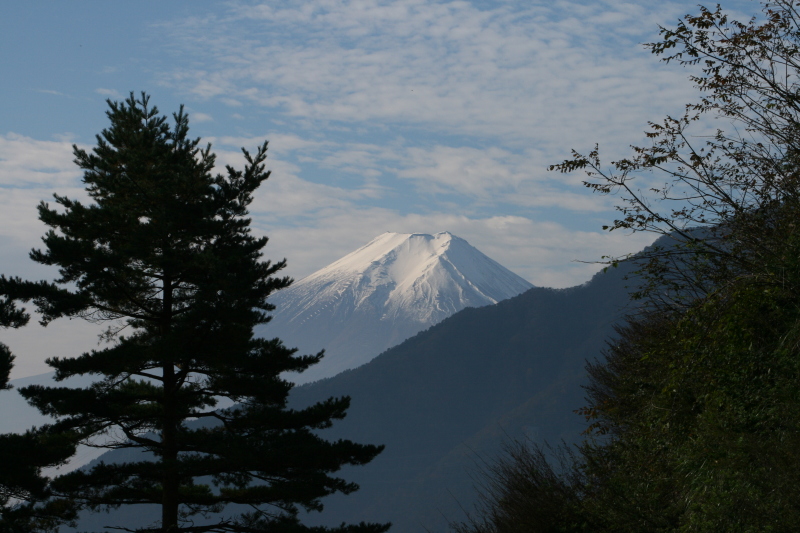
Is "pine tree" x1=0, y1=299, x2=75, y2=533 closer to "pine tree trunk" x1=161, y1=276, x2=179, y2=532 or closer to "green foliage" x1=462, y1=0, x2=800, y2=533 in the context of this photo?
"pine tree trunk" x1=161, y1=276, x2=179, y2=532

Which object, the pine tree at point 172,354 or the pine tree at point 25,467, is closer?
the pine tree at point 25,467

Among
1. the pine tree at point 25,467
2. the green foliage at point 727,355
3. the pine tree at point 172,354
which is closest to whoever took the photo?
the green foliage at point 727,355

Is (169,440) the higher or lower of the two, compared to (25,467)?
lower

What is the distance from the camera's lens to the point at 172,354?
13883 millimetres

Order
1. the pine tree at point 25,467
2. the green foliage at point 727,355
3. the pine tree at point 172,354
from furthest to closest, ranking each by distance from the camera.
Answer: the pine tree at point 172,354, the pine tree at point 25,467, the green foliage at point 727,355

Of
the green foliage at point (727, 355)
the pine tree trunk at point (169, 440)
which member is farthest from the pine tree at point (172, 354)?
the green foliage at point (727, 355)

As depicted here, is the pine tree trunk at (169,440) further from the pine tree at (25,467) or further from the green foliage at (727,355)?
the green foliage at (727,355)

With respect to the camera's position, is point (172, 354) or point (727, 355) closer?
point (727, 355)

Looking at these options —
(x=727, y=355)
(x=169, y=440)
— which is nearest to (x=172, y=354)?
(x=169, y=440)

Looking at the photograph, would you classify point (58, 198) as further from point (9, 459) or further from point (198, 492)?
point (198, 492)

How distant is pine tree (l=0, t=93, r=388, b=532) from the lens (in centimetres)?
1455

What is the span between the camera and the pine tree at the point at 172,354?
1455cm

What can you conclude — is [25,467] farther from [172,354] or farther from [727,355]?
[727,355]

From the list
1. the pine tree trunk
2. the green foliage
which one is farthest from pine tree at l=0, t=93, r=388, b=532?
the green foliage
